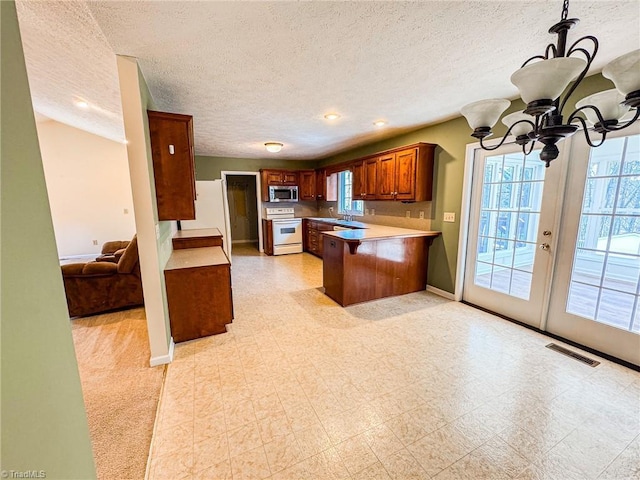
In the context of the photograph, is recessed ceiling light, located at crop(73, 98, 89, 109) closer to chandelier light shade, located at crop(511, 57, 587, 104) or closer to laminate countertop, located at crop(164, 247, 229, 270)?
laminate countertop, located at crop(164, 247, 229, 270)

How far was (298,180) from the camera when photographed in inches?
258

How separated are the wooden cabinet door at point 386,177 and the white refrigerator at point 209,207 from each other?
2.71 metres

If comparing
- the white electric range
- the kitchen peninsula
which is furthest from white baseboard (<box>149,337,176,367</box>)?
the white electric range

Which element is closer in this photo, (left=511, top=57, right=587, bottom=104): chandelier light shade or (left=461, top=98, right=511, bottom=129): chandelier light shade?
(left=511, top=57, right=587, bottom=104): chandelier light shade

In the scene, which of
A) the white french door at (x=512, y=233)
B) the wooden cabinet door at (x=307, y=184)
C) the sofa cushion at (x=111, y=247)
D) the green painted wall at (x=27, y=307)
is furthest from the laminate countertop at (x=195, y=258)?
the wooden cabinet door at (x=307, y=184)

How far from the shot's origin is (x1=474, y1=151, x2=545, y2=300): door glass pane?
272 cm

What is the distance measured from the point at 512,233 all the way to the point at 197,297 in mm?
3402

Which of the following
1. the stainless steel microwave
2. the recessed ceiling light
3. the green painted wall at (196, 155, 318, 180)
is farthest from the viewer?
the stainless steel microwave

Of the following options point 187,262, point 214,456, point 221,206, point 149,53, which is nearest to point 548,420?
point 214,456

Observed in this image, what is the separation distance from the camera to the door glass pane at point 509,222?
8.93 feet

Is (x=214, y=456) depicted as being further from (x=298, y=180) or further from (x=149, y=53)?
(x=298, y=180)

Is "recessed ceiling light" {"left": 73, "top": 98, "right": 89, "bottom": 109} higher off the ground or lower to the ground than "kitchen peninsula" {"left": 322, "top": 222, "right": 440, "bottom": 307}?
higher

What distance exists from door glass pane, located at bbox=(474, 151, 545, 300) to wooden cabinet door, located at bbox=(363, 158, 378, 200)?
61.1 inches

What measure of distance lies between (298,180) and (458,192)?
4.05 meters
